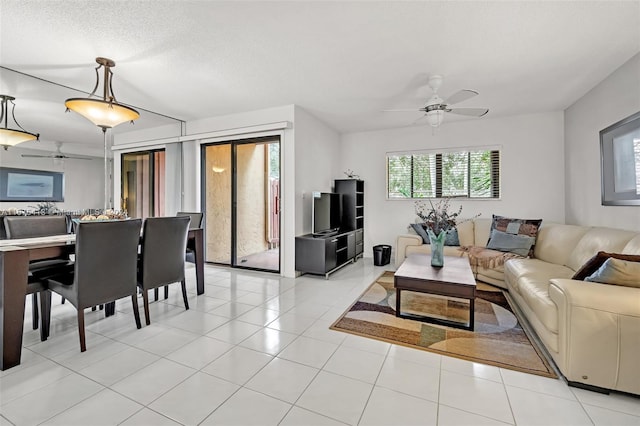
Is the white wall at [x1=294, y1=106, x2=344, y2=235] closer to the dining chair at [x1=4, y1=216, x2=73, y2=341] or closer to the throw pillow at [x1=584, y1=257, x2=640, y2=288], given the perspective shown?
the dining chair at [x1=4, y1=216, x2=73, y2=341]

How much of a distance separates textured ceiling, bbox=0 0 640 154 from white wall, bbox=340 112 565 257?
830mm

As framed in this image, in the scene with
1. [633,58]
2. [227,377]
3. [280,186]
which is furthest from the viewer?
[280,186]

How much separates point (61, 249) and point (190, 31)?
2.15m

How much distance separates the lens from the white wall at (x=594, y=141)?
2828 millimetres

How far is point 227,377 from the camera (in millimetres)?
1818

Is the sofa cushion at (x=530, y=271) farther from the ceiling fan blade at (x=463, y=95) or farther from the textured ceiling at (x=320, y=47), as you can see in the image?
the textured ceiling at (x=320, y=47)

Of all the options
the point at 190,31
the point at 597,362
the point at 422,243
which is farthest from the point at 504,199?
the point at 190,31

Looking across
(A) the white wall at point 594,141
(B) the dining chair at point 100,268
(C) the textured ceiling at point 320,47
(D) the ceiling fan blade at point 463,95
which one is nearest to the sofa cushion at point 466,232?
(A) the white wall at point 594,141

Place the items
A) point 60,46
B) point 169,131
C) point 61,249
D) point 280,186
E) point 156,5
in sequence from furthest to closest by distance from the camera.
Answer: point 169,131 → point 280,186 → point 60,46 → point 61,249 → point 156,5

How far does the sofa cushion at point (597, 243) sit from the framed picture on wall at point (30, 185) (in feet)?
19.4

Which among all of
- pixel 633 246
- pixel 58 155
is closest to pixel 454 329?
pixel 633 246

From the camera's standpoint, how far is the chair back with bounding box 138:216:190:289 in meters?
2.62

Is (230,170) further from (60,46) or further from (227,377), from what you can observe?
(227,377)

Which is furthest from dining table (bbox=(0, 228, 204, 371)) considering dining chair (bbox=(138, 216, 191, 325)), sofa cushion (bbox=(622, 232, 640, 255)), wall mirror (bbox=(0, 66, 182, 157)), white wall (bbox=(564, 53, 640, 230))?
white wall (bbox=(564, 53, 640, 230))
